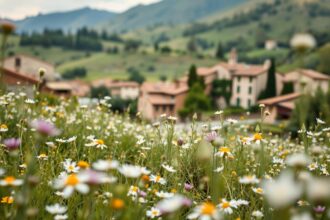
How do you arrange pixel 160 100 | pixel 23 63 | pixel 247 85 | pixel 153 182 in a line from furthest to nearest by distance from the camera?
pixel 23 63, pixel 247 85, pixel 160 100, pixel 153 182

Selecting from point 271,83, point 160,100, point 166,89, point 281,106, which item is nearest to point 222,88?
point 166,89

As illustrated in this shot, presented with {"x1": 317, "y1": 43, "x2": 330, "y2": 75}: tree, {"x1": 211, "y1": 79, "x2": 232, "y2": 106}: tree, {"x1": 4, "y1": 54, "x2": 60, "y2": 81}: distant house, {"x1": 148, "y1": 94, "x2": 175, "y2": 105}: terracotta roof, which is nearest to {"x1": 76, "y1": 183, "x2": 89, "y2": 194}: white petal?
{"x1": 148, "y1": 94, "x2": 175, "y2": 105}: terracotta roof

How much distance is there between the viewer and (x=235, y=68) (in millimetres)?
81312

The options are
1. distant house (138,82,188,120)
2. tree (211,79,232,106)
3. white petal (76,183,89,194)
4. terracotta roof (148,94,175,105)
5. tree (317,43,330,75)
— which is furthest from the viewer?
tree (317,43,330,75)

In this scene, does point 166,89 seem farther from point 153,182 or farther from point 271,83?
point 153,182

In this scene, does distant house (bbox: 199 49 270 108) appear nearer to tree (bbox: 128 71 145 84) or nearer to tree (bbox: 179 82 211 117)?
tree (bbox: 179 82 211 117)

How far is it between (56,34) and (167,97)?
127m

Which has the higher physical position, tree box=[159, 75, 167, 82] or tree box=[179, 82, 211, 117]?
tree box=[159, 75, 167, 82]

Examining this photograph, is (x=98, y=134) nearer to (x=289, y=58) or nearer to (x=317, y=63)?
(x=317, y=63)

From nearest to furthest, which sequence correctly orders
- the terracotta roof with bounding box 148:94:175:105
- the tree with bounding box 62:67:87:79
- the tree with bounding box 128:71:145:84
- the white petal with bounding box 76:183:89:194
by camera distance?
the white petal with bounding box 76:183:89:194, the terracotta roof with bounding box 148:94:175:105, the tree with bounding box 128:71:145:84, the tree with bounding box 62:67:87:79

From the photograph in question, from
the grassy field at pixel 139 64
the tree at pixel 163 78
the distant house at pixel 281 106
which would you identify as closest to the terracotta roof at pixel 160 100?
the distant house at pixel 281 106

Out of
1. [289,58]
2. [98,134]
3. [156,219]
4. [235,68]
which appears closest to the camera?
[156,219]

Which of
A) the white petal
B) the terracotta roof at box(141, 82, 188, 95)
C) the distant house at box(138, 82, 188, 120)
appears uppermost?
the terracotta roof at box(141, 82, 188, 95)

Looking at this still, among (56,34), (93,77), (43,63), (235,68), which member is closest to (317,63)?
(235,68)
